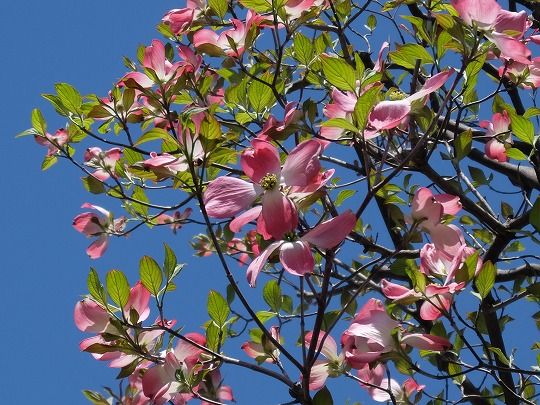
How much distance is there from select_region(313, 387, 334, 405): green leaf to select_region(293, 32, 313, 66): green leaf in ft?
2.13

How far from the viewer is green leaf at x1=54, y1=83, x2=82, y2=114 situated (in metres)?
1.41

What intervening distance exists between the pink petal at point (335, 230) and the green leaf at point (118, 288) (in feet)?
0.97

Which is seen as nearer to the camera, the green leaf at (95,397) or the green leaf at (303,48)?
the green leaf at (95,397)

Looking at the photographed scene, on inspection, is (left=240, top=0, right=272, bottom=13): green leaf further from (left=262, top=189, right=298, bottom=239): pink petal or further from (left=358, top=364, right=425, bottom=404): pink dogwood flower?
(left=358, top=364, right=425, bottom=404): pink dogwood flower

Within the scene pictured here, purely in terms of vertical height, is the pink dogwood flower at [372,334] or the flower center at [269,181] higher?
the flower center at [269,181]

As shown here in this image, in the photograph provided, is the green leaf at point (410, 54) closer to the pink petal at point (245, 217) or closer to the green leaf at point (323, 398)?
the pink petal at point (245, 217)

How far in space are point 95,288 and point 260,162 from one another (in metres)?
0.29

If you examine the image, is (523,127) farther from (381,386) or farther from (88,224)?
(88,224)

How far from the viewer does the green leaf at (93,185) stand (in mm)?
1714

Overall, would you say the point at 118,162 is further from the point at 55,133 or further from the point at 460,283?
the point at 460,283

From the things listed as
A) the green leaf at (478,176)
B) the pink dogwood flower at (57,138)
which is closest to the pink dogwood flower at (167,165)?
the pink dogwood flower at (57,138)

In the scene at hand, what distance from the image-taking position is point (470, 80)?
3.97 feet

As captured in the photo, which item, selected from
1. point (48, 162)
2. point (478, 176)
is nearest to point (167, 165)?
point (48, 162)

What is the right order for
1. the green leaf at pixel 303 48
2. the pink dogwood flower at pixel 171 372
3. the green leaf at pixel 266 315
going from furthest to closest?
the green leaf at pixel 303 48 < the green leaf at pixel 266 315 < the pink dogwood flower at pixel 171 372
